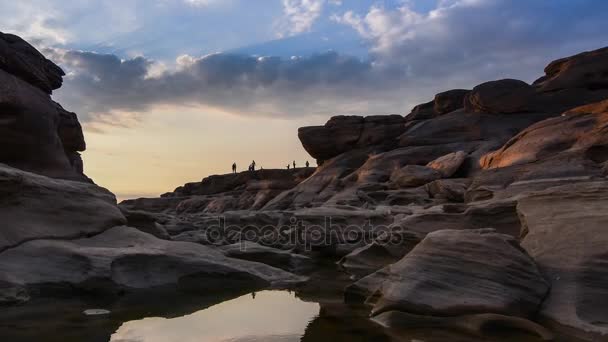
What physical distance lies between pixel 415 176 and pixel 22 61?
2202 centimetres

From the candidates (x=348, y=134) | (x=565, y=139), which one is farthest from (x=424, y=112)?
(x=565, y=139)

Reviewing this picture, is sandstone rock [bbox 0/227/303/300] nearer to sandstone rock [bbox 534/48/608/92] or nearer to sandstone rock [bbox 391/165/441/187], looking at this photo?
sandstone rock [bbox 391/165/441/187]

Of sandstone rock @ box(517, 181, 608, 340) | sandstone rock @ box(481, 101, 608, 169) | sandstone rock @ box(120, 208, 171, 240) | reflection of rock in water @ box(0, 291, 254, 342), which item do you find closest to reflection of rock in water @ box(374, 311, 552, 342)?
sandstone rock @ box(517, 181, 608, 340)

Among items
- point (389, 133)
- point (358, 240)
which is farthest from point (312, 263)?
point (389, 133)

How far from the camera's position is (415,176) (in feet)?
101

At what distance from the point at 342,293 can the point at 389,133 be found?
37.5 meters

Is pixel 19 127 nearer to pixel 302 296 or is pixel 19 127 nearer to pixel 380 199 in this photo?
pixel 302 296

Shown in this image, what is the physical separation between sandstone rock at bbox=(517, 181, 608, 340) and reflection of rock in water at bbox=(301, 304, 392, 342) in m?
2.59

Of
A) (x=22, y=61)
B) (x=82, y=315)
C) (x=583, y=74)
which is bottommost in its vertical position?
(x=82, y=315)

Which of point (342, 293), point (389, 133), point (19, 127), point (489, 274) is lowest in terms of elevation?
point (342, 293)

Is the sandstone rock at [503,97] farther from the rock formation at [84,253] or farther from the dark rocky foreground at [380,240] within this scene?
the rock formation at [84,253]

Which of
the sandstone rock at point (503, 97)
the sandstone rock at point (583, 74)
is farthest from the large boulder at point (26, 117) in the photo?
the sandstone rock at point (583, 74)

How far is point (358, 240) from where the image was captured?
1812 cm

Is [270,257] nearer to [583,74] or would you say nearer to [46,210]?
[46,210]
